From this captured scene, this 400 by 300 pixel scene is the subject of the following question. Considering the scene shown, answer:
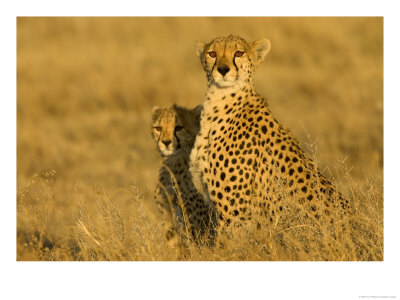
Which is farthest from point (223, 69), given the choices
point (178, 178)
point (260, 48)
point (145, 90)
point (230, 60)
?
point (145, 90)

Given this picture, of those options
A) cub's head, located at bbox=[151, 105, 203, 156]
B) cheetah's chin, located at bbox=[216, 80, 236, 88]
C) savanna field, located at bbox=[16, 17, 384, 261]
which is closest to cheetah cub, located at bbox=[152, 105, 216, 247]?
cub's head, located at bbox=[151, 105, 203, 156]

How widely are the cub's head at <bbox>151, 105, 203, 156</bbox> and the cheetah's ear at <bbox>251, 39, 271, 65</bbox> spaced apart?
2.05 ft

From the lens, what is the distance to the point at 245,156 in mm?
4648

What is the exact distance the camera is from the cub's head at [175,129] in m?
5.16

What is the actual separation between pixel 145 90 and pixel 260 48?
6679 mm

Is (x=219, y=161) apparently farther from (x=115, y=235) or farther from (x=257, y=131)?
(x=115, y=235)

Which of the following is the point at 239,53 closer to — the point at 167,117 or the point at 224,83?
the point at 224,83

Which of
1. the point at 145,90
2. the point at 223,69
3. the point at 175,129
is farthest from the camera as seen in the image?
the point at 145,90

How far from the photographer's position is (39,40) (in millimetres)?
12758

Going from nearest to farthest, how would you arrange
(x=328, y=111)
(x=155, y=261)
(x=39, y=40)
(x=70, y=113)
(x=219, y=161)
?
(x=155, y=261), (x=219, y=161), (x=328, y=111), (x=70, y=113), (x=39, y=40)

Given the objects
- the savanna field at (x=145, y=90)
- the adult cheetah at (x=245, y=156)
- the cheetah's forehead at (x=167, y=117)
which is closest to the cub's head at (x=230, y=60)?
the adult cheetah at (x=245, y=156)

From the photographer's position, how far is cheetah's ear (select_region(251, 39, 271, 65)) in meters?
4.88

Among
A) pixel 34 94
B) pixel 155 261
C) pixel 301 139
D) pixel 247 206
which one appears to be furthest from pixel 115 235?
pixel 34 94
